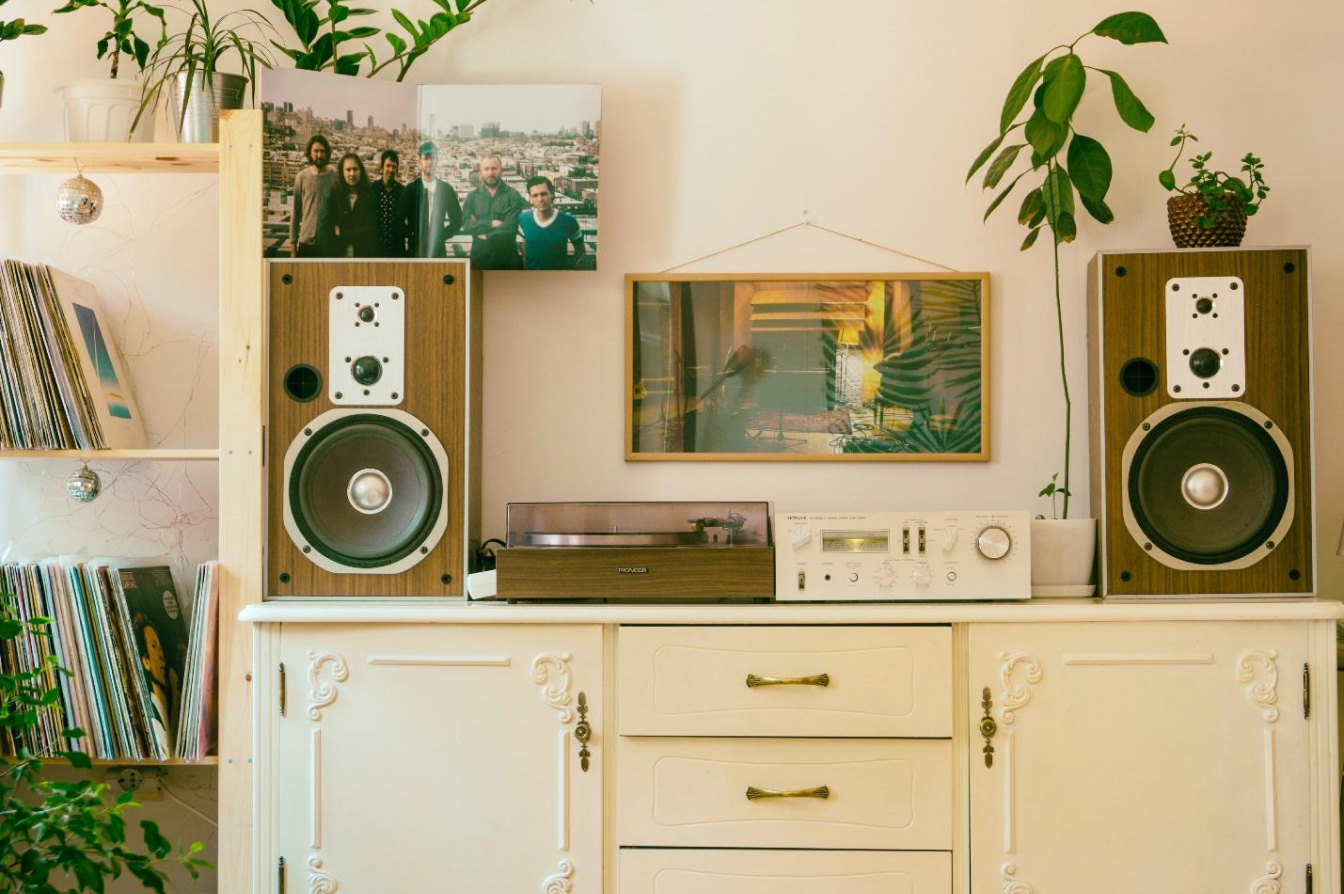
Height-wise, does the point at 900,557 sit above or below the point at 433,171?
below

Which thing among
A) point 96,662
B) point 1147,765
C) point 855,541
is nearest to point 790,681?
point 855,541

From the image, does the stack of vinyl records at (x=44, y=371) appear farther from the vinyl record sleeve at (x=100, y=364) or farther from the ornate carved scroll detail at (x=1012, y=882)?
the ornate carved scroll detail at (x=1012, y=882)

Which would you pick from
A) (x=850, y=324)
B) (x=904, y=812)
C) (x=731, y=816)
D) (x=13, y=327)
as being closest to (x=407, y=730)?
(x=731, y=816)

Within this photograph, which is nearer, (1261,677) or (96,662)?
(1261,677)

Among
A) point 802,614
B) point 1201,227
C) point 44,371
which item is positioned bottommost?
point 802,614

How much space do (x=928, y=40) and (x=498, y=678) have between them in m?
1.49

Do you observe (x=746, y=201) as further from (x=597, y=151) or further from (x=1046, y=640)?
(x=1046, y=640)

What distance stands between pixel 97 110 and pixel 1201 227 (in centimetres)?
197

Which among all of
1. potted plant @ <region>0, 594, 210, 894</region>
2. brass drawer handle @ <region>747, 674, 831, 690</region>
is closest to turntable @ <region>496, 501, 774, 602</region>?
brass drawer handle @ <region>747, 674, 831, 690</region>

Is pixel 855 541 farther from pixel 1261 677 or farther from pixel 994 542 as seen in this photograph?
pixel 1261 677

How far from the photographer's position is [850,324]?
6.97 feet

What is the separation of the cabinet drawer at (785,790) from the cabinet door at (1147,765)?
0.09 meters

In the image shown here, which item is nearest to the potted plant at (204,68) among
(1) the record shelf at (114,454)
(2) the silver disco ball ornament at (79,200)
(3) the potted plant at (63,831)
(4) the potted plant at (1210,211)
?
(2) the silver disco ball ornament at (79,200)

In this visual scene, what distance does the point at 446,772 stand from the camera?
67.7 inches
